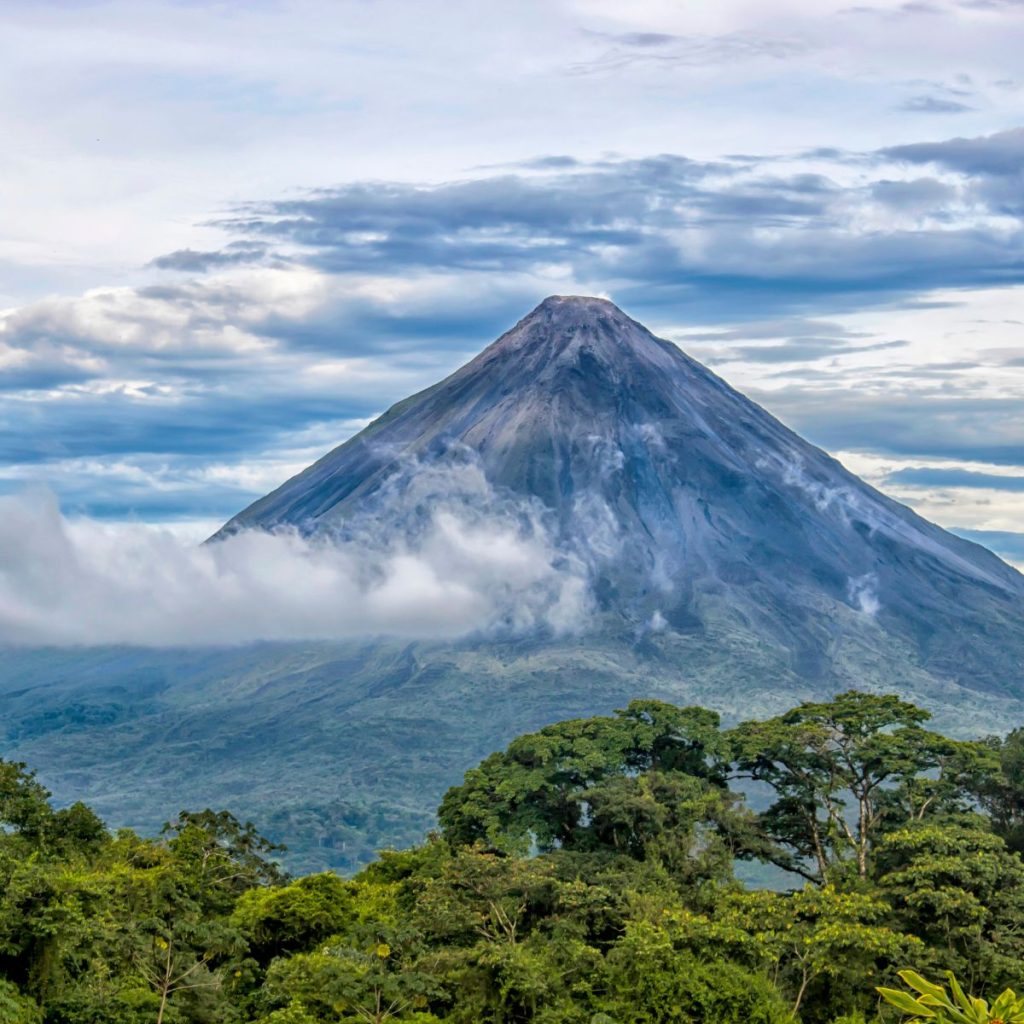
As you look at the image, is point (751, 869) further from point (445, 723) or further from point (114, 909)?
point (114, 909)

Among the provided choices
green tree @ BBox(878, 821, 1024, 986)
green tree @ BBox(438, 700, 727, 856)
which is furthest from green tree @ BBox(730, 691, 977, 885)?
green tree @ BBox(878, 821, 1024, 986)

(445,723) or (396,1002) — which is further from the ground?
(396,1002)

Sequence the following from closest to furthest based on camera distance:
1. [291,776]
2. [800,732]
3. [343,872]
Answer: [800,732] → [343,872] → [291,776]

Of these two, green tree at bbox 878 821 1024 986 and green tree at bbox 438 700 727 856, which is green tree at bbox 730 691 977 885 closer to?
green tree at bbox 438 700 727 856

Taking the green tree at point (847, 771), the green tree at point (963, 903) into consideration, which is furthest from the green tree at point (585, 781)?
the green tree at point (963, 903)

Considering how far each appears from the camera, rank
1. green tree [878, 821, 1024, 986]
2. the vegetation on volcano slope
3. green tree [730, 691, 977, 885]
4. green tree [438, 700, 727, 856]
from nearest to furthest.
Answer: the vegetation on volcano slope
green tree [878, 821, 1024, 986]
green tree [438, 700, 727, 856]
green tree [730, 691, 977, 885]

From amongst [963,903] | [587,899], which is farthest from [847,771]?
[587,899]

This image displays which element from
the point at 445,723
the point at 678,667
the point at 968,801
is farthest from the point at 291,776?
the point at 968,801

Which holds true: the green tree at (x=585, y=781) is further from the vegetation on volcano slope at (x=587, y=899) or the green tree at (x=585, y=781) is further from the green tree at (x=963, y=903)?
the green tree at (x=963, y=903)

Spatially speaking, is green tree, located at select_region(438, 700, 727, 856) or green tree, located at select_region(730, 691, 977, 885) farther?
green tree, located at select_region(730, 691, 977, 885)
